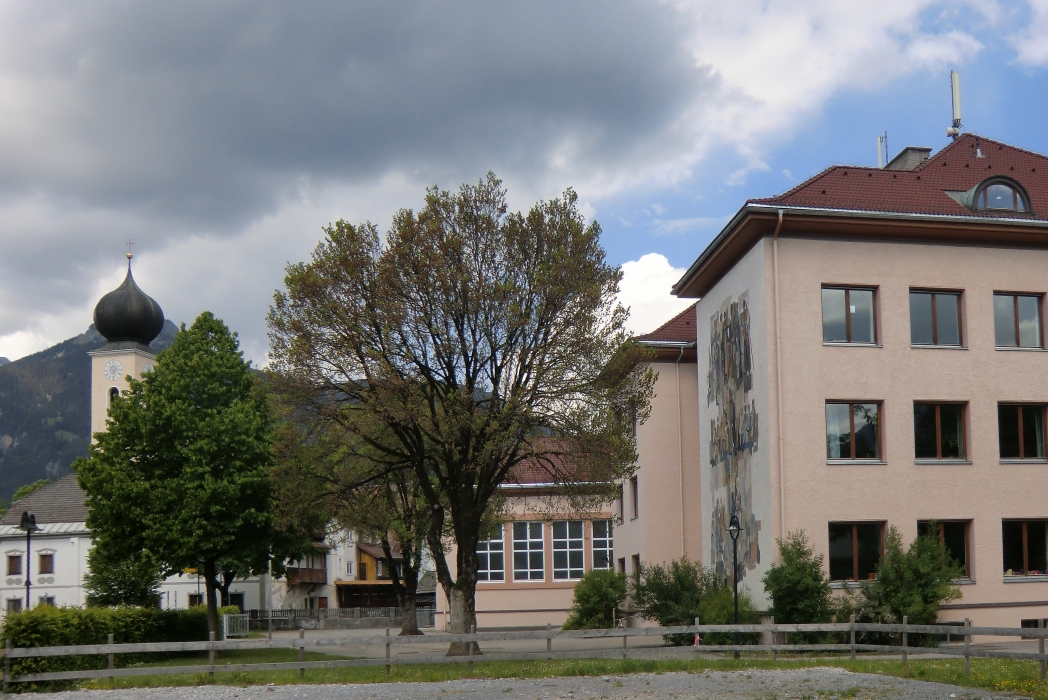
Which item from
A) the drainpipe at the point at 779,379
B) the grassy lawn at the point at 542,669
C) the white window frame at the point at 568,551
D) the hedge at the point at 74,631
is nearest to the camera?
the grassy lawn at the point at 542,669

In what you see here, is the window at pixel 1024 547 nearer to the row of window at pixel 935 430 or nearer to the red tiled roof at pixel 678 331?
the row of window at pixel 935 430

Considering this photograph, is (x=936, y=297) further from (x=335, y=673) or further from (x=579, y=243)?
(x=335, y=673)

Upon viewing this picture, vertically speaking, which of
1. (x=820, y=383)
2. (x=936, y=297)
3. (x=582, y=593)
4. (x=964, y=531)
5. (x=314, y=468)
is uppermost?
(x=936, y=297)

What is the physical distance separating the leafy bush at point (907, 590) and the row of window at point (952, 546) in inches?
37.2

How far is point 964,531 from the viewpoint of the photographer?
30.1 m

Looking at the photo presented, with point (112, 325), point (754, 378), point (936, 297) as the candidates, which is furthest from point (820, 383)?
point (112, 325)

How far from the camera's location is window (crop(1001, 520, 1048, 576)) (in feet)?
98.7

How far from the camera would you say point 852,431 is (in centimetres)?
2992

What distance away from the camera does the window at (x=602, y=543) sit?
56219 mm

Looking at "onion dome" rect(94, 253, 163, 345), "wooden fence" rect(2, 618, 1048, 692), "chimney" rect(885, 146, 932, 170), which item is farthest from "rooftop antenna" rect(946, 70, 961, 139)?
"onion dome" rect(94, 253, 163, 345)

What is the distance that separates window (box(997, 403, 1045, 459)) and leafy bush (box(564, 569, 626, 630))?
16.9 m

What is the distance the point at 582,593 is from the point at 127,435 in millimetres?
17600

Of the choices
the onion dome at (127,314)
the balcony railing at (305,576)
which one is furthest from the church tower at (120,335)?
the balcony railing at (305,576)

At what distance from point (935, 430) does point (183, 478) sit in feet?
76.6
